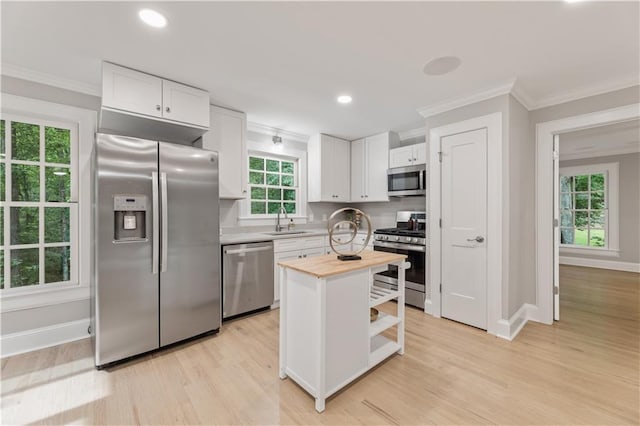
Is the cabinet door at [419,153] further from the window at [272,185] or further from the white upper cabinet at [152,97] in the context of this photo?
the white upper cabinet at [152,97]

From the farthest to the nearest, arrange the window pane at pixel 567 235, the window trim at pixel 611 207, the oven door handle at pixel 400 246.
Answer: the window pane at pixel 567 235, the window trim at pixel 611 207, the oven door handle at pixel 400 246

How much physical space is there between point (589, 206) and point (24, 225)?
30.4ft

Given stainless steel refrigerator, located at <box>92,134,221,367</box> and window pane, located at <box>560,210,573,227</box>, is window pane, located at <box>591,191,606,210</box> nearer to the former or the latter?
window pane, located at <box>560,210,573,227</box>

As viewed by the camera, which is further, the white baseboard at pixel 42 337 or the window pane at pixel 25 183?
the window pane at pixel 25 183

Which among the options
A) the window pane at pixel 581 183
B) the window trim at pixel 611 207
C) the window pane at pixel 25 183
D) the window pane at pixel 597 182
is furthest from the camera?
Result: the window pane at pixel 581 183

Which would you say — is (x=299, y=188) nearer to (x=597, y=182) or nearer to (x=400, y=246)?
(x=400, y=246)

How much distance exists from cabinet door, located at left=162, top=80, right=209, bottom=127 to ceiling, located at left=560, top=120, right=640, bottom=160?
15.9 feet

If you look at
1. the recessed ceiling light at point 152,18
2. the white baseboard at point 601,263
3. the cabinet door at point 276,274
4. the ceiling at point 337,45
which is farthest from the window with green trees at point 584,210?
the recessed ceiling light at point 152,18

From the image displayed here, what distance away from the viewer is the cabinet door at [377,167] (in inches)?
171

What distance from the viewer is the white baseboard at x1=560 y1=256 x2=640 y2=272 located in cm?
543

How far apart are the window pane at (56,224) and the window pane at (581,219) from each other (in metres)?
8.97

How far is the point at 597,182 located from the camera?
5.86 meters

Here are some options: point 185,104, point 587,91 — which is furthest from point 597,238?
point 185,104

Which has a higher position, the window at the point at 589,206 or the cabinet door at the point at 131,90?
the cabinet door at the point at 131,90
